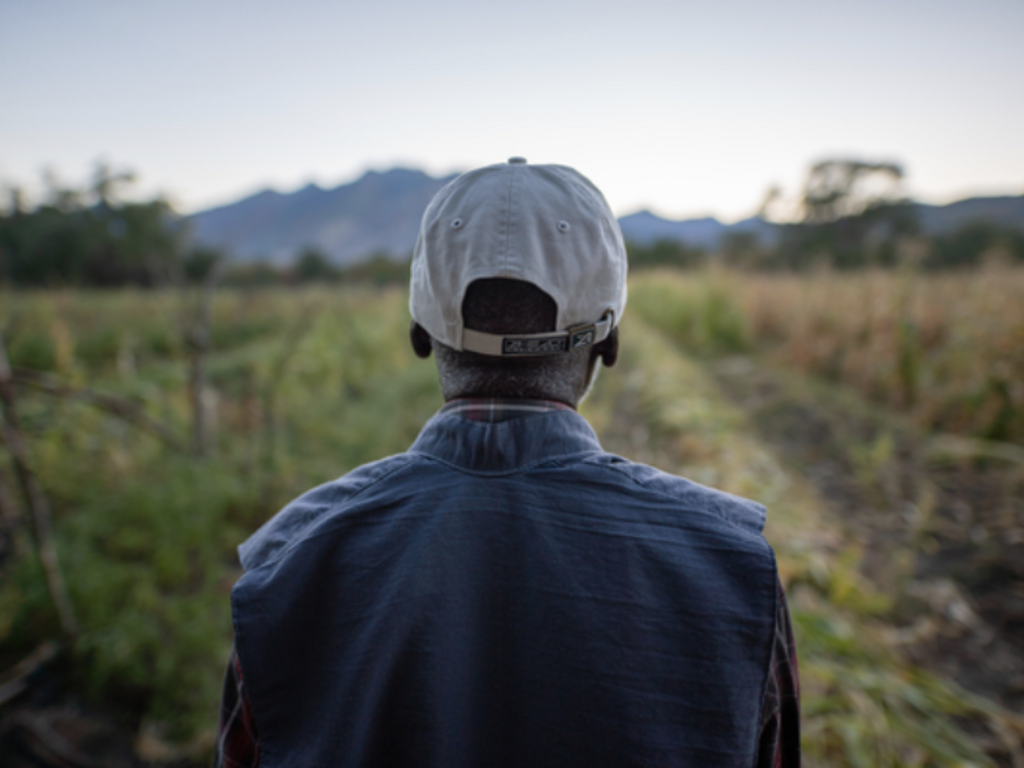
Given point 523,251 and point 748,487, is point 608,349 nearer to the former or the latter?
point 523,251

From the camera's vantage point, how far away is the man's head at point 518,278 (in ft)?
2.62

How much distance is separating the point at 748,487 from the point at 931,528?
3.86ft

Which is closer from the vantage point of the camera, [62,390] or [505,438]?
[505,438]

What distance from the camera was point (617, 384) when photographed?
6309 millimetres

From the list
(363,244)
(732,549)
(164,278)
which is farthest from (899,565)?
(363,244)

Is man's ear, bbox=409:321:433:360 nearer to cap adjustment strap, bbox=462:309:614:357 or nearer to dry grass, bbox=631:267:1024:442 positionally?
cap adjustment strap, bbox=462:309:614:357

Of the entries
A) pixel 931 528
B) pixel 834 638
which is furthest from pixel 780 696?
pixel 931 528

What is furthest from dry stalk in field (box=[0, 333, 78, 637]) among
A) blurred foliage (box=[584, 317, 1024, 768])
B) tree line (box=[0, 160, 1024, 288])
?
tree line (box=[0, 160, 1024, 288])

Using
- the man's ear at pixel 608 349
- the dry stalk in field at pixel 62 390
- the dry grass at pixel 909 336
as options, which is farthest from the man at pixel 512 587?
the dry grass at pixel 909 336

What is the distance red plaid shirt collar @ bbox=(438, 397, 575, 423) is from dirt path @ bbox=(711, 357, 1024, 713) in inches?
103

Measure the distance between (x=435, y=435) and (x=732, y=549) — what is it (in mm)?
477

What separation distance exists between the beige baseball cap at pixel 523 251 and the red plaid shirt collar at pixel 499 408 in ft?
0.29

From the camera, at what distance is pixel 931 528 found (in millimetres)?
3217

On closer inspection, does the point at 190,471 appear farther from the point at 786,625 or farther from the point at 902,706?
the point at 902,706
